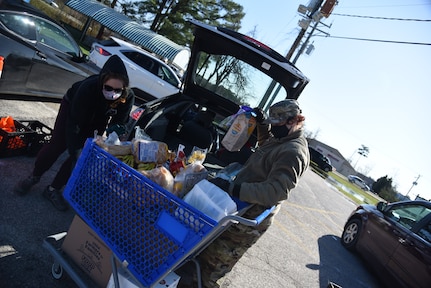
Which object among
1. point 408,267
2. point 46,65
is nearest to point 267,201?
point 408,267

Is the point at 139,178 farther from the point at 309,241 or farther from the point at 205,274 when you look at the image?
the point at 309,241

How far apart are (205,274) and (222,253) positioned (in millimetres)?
276

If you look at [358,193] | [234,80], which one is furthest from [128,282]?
[358,193]

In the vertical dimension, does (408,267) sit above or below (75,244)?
above

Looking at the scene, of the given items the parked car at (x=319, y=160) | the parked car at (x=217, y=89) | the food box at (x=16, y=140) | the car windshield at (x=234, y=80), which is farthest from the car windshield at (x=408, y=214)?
the parked car at (x=319, y=160)

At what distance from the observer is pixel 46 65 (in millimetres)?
5129

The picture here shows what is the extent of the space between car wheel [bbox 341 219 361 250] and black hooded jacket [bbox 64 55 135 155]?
19.1ft

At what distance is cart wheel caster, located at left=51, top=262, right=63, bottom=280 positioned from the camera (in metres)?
2.38

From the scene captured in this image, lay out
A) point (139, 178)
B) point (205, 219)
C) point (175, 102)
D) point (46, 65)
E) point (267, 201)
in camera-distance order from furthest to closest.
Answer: point (46, 65), point (175, 102), point (267, 201), point (139, 178), point (205, 219)

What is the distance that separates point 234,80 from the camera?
4578 mm

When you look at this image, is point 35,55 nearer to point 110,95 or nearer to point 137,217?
point 110,95

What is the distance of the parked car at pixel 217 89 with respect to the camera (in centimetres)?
366

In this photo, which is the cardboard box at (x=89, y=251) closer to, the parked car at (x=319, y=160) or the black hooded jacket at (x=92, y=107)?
the black hooded jacket at (x=92, y=107)

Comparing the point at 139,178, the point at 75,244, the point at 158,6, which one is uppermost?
the point at 158,6
